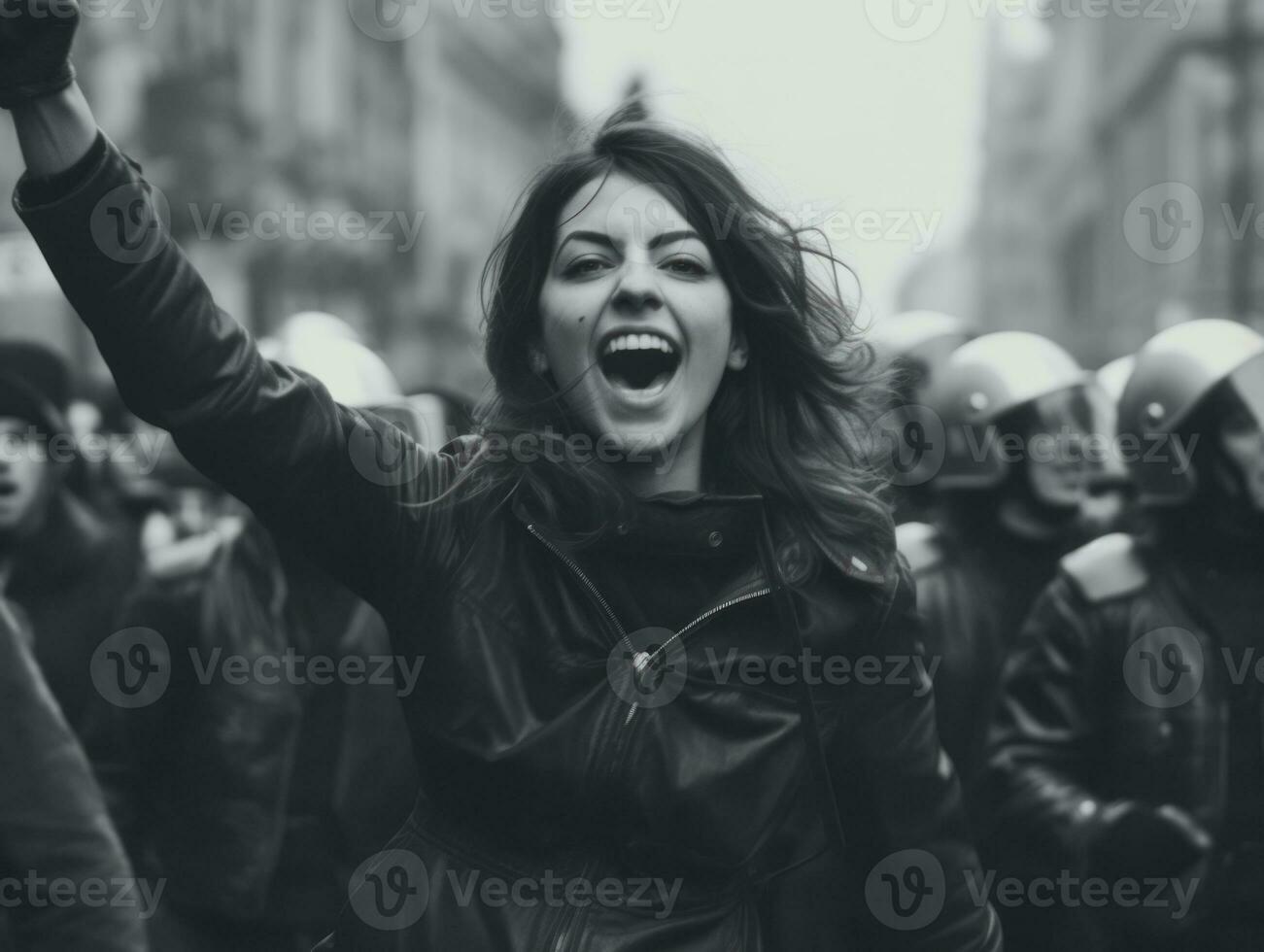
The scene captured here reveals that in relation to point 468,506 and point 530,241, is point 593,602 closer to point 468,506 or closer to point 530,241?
point 468,506

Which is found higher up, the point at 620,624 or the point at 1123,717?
the point at 620,624

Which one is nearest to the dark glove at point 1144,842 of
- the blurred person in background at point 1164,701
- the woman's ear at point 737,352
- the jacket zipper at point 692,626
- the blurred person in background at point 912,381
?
the blurred person in background at point 1164,701

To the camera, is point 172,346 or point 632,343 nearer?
point 172,346

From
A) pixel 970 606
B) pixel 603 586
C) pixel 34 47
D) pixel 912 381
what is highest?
pixel 34 47

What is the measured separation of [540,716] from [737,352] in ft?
2.67

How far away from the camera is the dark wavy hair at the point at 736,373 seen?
9.29ft

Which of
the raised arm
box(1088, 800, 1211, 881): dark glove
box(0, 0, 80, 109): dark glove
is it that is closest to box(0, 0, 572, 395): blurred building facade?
box(1088, 800, 1211, 881): dark glove

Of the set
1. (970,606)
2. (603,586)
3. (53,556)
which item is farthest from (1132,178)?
(603,586)

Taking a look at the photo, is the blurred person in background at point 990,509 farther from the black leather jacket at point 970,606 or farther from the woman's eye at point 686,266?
the woman's eye at point 686,266

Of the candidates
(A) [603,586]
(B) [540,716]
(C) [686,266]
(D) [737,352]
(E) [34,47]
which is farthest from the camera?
(D) [737,352]

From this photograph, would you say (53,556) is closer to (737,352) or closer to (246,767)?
(246,767)

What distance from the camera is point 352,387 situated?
20.4ft

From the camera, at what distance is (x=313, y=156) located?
40.0 m

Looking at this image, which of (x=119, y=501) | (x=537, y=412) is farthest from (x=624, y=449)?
(x=119, y=501)
